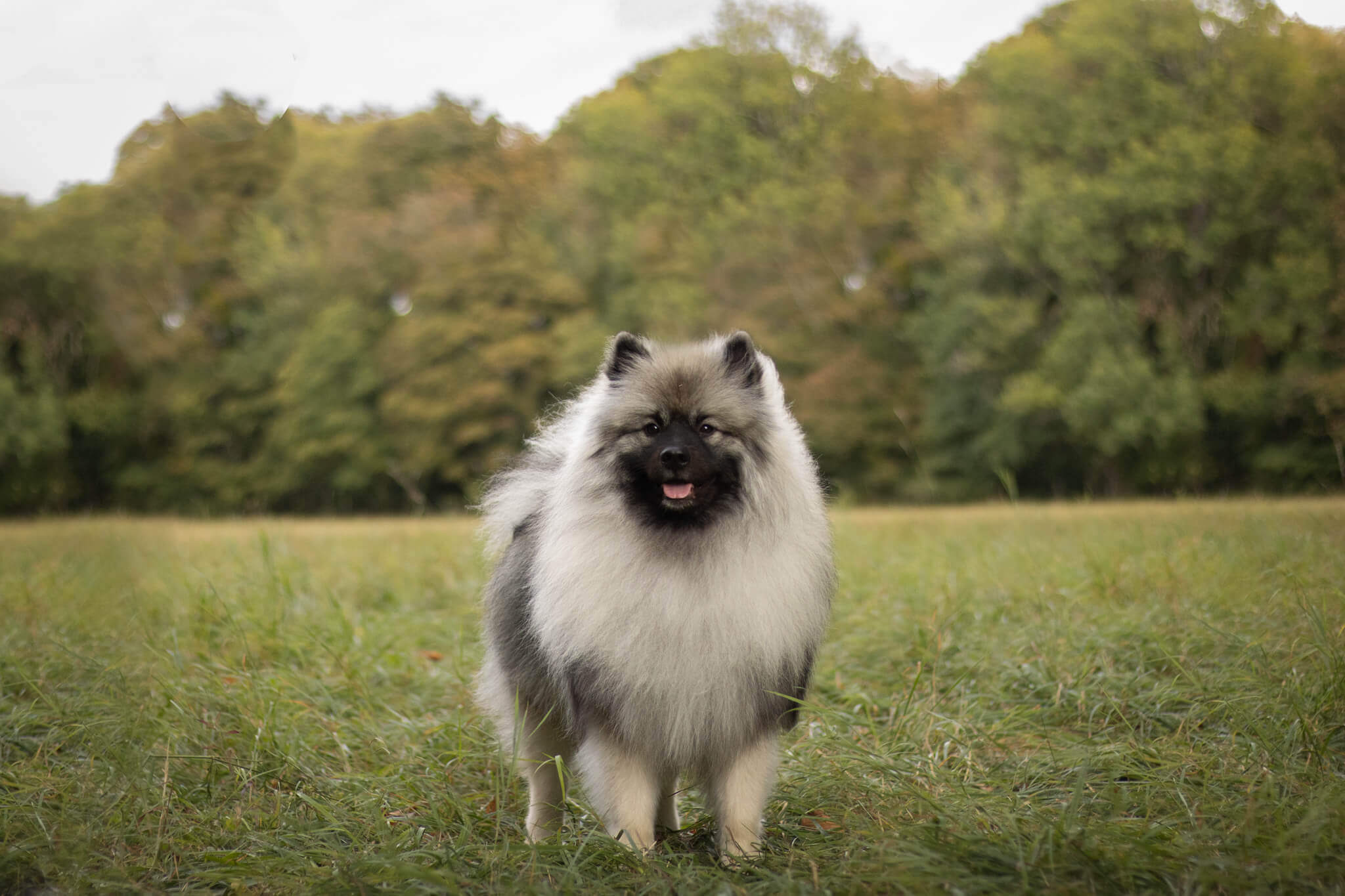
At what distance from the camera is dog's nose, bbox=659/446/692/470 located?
10.6ft

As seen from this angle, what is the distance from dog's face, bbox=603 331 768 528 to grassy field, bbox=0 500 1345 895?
3.66 feet

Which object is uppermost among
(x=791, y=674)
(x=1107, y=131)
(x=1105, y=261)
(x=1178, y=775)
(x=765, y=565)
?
(x=1107, y=131)

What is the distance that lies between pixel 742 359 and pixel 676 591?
993 millimetres

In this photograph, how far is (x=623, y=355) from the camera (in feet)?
12.0

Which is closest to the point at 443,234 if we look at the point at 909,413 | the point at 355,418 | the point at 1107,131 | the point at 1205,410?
the point at 355,418

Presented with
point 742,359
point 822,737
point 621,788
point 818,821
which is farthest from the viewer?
point 822,737

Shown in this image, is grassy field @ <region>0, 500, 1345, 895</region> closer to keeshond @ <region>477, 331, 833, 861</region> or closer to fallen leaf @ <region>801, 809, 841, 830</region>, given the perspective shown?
fallen leaf @ <region>801, 809, 841, 830</region>

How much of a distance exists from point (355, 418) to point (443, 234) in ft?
18.7

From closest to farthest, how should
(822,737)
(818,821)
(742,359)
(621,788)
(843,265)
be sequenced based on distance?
1. (621,788)
2. (818,821)
3. (742,359)
4. (822,737)
5. (843,265)

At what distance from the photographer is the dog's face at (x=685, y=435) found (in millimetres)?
3277

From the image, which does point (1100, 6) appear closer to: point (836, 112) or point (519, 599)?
point (836, 112)

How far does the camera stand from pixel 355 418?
23.7 meters

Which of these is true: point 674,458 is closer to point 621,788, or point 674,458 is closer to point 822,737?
point 621,788

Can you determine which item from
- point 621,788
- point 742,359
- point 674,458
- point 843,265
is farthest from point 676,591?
point 843,265
